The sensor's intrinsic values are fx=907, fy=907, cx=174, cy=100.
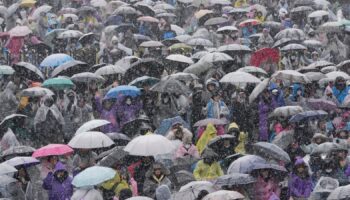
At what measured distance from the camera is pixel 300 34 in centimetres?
2127

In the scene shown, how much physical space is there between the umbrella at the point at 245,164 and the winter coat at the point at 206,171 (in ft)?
1.59

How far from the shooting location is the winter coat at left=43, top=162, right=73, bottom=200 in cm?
1270

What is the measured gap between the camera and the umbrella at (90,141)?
13805 mm

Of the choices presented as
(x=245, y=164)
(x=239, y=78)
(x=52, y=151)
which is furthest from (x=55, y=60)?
(x=245, y=164)

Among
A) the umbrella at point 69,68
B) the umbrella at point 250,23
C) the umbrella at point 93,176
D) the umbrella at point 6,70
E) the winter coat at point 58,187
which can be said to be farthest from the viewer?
the umbrella at point 250,23

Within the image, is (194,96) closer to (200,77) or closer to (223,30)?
(200,77)

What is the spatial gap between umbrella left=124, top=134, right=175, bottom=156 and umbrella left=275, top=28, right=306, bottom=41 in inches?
320

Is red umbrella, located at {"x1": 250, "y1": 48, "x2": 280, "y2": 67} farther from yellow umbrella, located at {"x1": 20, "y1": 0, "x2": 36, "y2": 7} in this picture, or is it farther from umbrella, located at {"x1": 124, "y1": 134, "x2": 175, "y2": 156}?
yellow umbrella, located at {"x1": 20, "y1": 0, "x2": 36, "y2": 7}

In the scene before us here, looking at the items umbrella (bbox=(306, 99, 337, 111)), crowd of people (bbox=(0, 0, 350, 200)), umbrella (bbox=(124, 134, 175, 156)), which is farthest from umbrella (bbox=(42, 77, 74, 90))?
umbrella (bbox=(306, 99, 337, 111))

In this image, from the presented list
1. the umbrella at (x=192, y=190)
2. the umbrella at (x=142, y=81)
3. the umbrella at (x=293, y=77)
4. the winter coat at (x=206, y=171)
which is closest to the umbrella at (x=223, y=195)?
the umbrella at (x=192, y=190)

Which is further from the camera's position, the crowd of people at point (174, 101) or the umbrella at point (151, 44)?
the umbrella at point (151, 44)

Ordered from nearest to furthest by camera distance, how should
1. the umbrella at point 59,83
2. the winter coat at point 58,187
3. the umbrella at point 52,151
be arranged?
the winter coat at point 58,187 < the umbrella at point 52,151 < the umbrella at point 59,83

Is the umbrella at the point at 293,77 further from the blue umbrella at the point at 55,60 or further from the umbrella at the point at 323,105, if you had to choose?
the blue umbrella at the point at 55,60

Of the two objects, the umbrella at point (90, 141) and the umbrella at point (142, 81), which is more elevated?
the umbrella at point (90, 141)
